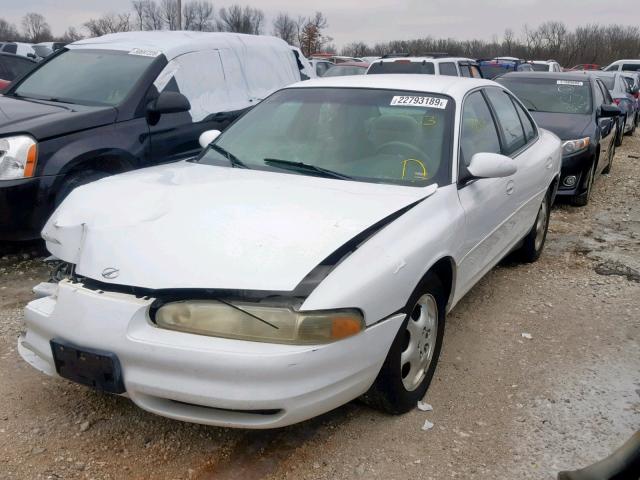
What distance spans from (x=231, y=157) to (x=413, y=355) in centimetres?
162

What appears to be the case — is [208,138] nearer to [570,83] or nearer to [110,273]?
[110,273]

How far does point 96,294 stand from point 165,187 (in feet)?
2.92

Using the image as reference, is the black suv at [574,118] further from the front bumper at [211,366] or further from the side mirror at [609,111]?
the front bumper at [211,366]

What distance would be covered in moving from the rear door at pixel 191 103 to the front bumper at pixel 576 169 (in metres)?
3.82

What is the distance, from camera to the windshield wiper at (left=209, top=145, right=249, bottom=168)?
369cm

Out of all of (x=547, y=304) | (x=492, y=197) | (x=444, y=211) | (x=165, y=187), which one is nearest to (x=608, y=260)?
(x=547, y=304)

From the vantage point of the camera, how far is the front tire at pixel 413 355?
2795 mm

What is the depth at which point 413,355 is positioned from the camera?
3014 millimetres

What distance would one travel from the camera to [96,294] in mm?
2479

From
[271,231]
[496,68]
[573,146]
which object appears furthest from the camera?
[496,68]

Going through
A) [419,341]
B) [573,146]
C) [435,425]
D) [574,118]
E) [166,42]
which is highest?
[166,42]

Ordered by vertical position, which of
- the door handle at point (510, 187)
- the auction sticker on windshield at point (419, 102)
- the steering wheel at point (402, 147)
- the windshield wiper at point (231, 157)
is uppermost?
the auction sticker on windshield at point (419, 102)

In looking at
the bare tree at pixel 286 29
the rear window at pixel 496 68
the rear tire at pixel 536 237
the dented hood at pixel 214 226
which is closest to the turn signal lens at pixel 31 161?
the dented hood at pixel 214 226

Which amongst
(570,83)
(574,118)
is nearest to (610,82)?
(570,83)
